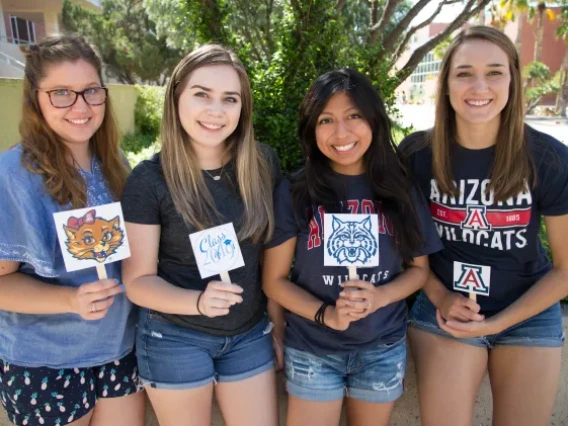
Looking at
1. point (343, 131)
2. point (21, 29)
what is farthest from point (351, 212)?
point (21, 29)

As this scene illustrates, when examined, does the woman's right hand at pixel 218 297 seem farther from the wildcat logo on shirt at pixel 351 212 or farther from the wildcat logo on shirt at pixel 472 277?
the wildcat logo on shirt at pixel 472 277

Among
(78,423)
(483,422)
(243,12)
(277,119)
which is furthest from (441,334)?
(243,12)

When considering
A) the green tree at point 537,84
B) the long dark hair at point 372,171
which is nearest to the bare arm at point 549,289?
the long dark hair at point 372,171

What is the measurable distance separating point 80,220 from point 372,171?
1.34 m

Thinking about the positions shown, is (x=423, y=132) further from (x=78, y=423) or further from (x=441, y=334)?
(x=78, y=423)

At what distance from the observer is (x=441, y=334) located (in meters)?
2.54

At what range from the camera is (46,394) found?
83.1 inches

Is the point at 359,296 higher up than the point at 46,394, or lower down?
higher up

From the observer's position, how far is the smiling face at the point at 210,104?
7.37ft

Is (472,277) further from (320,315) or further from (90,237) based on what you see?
(90,237)

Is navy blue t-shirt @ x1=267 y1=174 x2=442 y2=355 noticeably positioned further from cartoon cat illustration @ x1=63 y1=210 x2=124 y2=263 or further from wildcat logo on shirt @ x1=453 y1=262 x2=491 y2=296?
cartoon cat illustration @ x1=63 y1=210 x2=124 y2=263

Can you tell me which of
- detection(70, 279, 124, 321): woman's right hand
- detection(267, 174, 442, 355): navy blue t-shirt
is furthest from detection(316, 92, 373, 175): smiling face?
detection(70, 279, 124, 321): woman's right hand

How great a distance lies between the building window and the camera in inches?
1079

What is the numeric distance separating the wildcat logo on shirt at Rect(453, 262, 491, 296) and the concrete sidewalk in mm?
633
